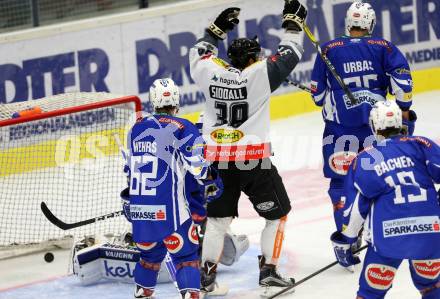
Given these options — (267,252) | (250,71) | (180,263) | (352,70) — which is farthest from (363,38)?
(180,263)

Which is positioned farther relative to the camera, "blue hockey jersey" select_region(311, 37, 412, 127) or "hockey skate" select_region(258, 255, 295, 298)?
"blue hockey jersey" select_region(311, 37, 412, 127)

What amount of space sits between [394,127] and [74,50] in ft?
16.7

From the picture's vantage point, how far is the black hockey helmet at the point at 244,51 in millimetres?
6996

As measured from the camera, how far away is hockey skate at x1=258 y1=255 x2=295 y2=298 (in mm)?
7264

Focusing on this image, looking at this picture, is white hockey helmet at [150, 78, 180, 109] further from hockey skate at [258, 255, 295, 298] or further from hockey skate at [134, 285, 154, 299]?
hockey skate at [258, 255, 295, 298]

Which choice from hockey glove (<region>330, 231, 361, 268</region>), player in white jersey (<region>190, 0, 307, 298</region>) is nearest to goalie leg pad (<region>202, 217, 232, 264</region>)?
player in white jersey (<region>190, 0, 307, 298</region>)

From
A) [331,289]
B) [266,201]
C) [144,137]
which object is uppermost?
[144,137]

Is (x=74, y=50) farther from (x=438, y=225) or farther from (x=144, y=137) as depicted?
(x=438, y=225)

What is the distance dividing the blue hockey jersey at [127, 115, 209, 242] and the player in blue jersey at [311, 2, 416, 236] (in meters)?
1.46

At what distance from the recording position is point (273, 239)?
7.24 meters

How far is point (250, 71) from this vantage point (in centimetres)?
698

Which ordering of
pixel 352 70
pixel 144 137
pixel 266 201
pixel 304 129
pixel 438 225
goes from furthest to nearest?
pixel 304 129 → pixel 352 70 → pixel 266 201 → pixel 144 137 → pixel 438 225

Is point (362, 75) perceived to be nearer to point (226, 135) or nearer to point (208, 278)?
point (226, 135)

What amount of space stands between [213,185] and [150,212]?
16.7 inches
